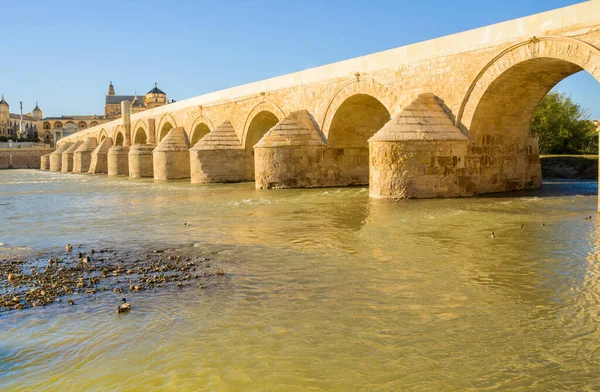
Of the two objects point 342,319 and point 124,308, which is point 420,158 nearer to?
point 342,319

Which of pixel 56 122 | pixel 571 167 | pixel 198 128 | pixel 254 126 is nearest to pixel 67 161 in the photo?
pixel 198 128

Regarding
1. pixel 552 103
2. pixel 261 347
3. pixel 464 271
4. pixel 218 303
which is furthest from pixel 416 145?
pixel 552 103

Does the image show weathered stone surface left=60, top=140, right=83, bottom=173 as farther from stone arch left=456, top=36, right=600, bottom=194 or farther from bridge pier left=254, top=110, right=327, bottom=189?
stone arch left=456, top=36, right=600, bottom=194

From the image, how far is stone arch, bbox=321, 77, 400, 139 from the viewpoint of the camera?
1331 centimetres

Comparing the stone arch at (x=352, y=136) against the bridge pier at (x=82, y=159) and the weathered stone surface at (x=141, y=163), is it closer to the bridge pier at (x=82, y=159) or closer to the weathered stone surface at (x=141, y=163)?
the weathered stone surface at (x=141, y=163)

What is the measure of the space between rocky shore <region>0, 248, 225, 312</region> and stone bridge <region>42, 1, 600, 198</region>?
6485mm

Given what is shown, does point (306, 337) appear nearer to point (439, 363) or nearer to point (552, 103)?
point (439, 363)

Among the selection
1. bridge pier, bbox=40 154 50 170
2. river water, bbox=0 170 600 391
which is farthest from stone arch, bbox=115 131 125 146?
river water, bbox=0 170 600 391

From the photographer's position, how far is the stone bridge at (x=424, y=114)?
401 inches

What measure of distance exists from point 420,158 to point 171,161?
1443 cm

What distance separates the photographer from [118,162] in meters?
30.4

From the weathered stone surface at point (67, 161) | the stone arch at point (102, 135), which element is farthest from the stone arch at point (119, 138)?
the weathered stone surface at point (67, 161)

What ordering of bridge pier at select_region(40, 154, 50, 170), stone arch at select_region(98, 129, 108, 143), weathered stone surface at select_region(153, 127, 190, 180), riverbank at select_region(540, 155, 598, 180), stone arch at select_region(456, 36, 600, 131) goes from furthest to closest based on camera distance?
bridge pier at select_region(40, 154, 50, 170) → stone arch at select_region(98, 129, 108, 143) → weathered stone surface at select_region(153, 127, 190, 180) → riverbank at select_region(540, 155, 598, 180) → stone arch at select_region(456, 36, 600, 131)

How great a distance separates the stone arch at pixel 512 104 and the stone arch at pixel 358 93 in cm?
219
